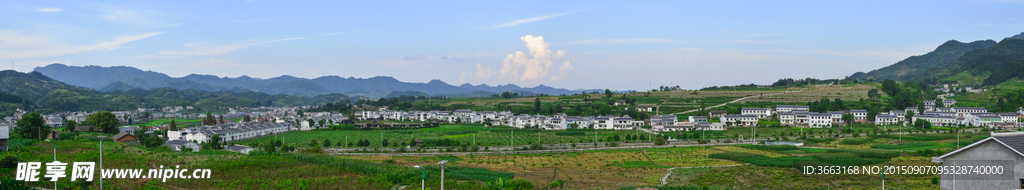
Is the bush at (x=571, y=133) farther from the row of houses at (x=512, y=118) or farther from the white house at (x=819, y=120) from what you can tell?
the white house at (x=819, y=120)

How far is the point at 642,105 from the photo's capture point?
73.8 meters

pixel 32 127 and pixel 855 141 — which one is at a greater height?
pixel 32 127

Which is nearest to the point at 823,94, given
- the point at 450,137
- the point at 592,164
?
the point at 450,137

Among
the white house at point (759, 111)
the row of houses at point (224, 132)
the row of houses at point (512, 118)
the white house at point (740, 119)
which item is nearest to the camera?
the row of houses at point (224, 132)

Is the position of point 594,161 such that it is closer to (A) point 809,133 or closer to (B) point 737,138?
(B) point 737,138

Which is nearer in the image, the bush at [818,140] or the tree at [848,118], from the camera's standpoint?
the bush at [818,140]

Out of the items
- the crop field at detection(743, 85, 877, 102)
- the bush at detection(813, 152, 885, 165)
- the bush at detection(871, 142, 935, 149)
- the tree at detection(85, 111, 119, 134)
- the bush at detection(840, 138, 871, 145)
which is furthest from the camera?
the crop field at detection(743, 85, 877, 102)

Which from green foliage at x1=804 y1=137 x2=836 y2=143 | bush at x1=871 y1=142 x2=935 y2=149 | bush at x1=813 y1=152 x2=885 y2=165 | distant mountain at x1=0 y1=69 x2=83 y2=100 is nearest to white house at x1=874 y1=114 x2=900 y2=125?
green foliage at x1=804 y1=137 x2=836 y2=143

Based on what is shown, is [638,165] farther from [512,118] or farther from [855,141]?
[512,118]

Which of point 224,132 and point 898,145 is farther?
point 224,132

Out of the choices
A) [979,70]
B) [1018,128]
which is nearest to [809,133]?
[1018,128]

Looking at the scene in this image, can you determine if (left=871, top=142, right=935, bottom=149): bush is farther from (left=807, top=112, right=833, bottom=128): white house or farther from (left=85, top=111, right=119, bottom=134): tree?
(left=85, top=111, right=119, bottom=134): tree

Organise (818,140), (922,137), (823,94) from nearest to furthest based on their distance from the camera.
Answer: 1. (818,140)
2. (922,137)
3. (823,94)

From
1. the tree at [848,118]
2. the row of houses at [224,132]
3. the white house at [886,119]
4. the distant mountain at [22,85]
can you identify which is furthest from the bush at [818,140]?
the distant mountain at [22,85]
